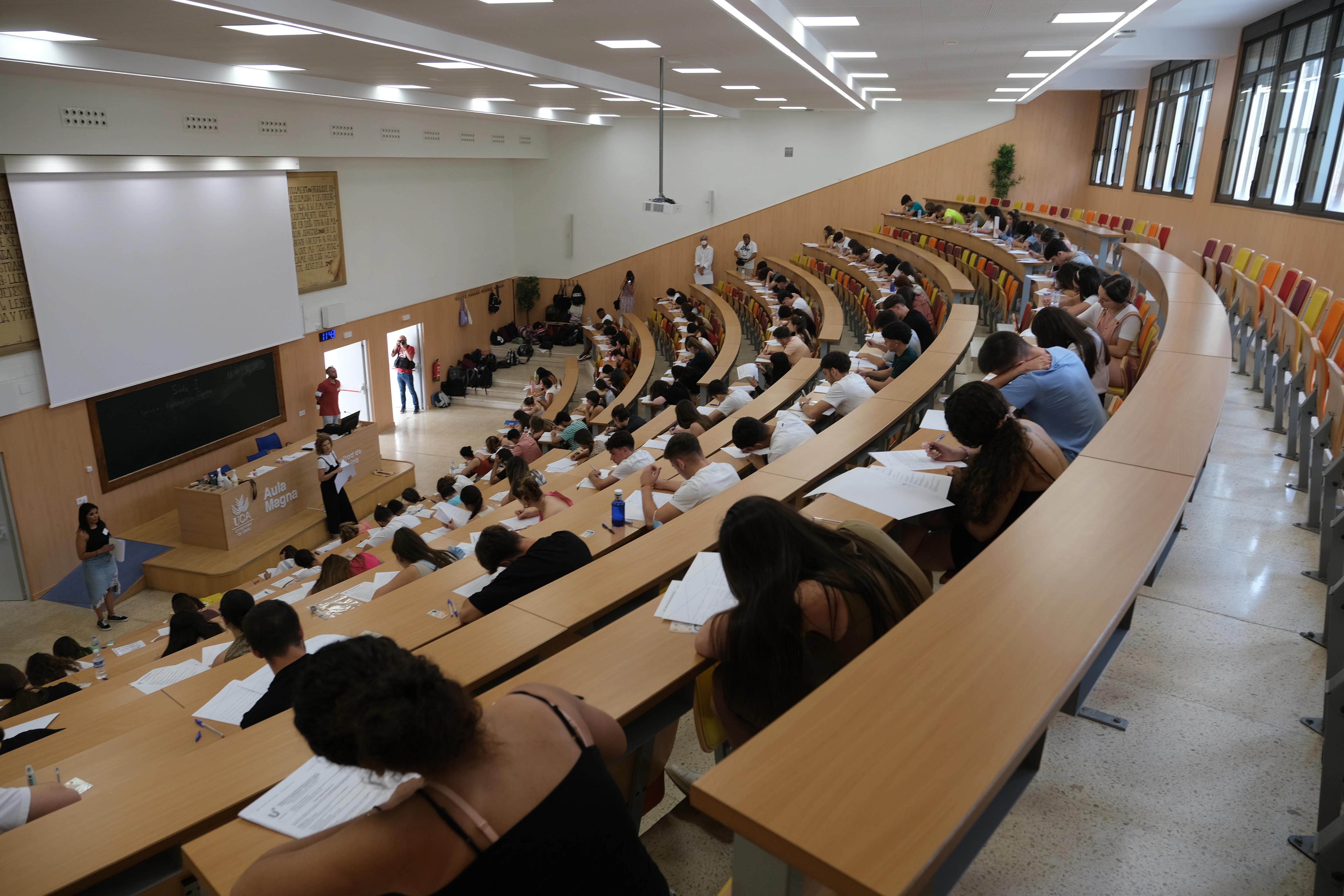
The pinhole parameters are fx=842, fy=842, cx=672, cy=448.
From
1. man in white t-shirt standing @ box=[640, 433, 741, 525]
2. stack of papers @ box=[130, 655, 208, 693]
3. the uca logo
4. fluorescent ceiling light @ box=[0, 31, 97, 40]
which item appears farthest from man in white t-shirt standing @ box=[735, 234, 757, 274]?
stack of papers @ box=[130, 655, 208, 693]

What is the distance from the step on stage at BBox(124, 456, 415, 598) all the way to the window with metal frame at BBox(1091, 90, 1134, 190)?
1405cm

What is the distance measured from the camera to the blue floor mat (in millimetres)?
9102

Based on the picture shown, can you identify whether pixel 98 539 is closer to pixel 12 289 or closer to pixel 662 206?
pixel 12 289

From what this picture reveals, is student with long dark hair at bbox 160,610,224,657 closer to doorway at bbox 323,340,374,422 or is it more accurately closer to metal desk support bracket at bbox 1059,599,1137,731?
metal desk support bracket at bbox 1059,599,1137,731

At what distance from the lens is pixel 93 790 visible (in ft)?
7.27

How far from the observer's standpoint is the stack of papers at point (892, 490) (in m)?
2.73

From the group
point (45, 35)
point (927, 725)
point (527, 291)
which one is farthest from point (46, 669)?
point (527, 291)

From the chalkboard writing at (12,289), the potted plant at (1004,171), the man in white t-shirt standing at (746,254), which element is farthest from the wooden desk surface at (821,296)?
the chalkboard writing at (12,289)

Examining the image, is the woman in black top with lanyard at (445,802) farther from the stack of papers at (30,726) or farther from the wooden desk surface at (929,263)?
the wooden desk surface at (929,263)

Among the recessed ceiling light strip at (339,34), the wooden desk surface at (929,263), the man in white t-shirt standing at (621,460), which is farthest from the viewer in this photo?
the wooden desk surface at (929,263)

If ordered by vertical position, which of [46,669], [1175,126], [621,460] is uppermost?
[1175,126]

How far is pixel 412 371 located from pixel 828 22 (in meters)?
10.7

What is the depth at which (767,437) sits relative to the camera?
4812mm

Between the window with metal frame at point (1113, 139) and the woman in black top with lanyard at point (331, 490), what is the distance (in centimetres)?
1402
